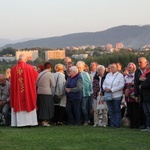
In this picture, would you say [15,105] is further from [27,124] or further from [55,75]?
[55,75]

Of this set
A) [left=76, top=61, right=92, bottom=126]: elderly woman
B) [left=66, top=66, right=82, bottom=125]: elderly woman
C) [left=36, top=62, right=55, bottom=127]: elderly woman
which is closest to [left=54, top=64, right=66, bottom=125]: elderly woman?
[left=66, top=66, right=82, bottom=125]: elderly woman

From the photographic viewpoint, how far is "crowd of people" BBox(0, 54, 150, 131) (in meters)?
10.1

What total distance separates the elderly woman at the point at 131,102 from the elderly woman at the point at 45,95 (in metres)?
1.91

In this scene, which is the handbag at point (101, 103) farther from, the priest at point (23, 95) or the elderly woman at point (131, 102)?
the priest at point (23, 95)

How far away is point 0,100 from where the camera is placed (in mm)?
11078

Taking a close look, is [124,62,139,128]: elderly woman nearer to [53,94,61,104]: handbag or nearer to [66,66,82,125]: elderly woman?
[66,66,82,125]: elderly woman

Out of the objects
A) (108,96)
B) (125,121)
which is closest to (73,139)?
Answer: (108,96)

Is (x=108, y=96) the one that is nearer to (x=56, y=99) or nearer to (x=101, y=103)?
(x=101, y=103)

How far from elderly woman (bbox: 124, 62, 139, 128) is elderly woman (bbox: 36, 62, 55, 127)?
75.0 inches

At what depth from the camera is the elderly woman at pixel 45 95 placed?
1045cm

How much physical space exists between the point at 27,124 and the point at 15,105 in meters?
0.56

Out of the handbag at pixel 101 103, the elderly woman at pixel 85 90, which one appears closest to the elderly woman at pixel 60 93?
the elderly woman at pixel 85 90

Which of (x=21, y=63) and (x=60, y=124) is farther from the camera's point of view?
(x=60, y=124)

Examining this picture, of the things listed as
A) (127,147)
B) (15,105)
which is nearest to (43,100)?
(15,105)
